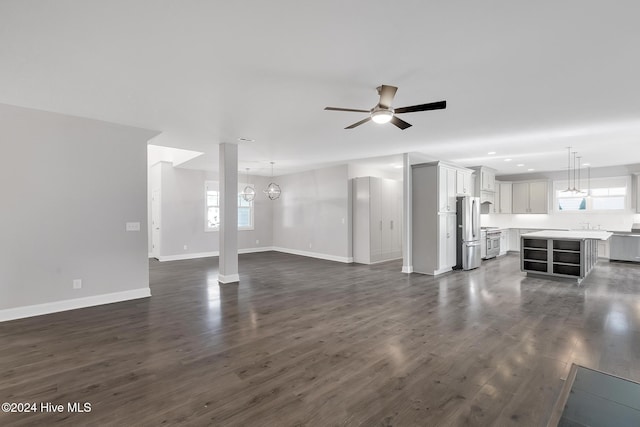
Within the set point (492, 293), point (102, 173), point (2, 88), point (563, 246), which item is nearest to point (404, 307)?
point (492, 293)

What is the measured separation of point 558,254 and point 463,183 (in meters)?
2.42

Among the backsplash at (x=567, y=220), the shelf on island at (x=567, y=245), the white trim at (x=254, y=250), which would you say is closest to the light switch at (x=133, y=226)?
the white trim at (x=254, y=250)

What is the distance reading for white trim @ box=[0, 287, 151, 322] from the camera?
385cm

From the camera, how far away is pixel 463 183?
7.35m

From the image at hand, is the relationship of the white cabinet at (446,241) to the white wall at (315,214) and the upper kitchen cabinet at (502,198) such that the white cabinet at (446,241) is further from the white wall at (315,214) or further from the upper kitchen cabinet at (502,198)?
the upper kitchen cabinet at (502,198)

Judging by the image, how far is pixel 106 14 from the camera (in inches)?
79.6

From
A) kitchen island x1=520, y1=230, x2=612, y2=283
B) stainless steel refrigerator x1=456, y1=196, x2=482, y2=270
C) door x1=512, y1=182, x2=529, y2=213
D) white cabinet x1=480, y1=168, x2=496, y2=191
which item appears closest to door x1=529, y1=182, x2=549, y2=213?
door x1=512, y1=182, x2=529, y2=213

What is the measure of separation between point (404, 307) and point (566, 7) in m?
3.63

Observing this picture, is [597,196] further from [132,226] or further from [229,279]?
[132,226]

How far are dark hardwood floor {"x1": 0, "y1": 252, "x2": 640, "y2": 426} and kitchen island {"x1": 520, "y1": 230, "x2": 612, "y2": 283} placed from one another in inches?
22.5

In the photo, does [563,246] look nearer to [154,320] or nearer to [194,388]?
[194,388]

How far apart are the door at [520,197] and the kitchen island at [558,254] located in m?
3.39

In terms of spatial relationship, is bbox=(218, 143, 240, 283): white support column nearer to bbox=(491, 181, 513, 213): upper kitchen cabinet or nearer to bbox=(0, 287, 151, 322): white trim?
bbox=(0, 287, 151, 322): white trim

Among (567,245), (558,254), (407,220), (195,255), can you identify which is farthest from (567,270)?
(195,255)
